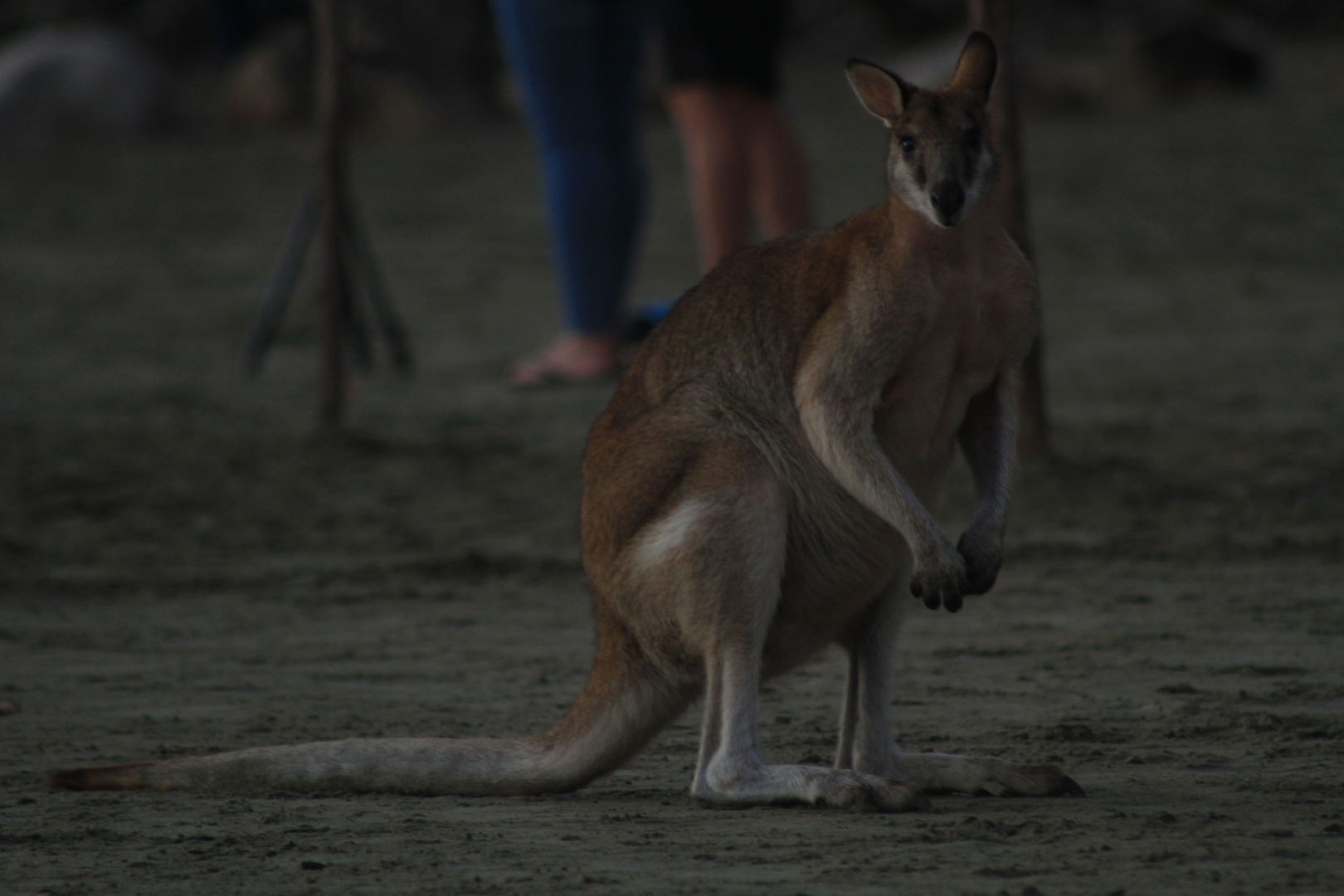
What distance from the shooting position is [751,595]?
276 cm

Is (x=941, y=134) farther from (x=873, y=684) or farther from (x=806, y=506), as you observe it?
(x=873, y=684)

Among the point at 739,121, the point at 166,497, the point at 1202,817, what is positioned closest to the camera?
the point at 1202,817

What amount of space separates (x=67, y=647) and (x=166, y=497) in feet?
5.47

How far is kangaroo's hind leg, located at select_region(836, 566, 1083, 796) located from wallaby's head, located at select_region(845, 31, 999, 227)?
0.62m

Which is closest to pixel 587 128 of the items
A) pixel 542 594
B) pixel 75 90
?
pixel 542 594

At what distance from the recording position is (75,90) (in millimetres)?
15617

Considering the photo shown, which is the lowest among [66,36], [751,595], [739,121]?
[751,595]

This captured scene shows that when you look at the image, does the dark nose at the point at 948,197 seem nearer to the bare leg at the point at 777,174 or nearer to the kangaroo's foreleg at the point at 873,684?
the kangaroo's foreleg at the point at 873,684

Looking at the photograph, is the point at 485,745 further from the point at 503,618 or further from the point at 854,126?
the point at 854,126

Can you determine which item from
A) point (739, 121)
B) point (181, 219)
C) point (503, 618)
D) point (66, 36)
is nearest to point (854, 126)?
point (181, 219)

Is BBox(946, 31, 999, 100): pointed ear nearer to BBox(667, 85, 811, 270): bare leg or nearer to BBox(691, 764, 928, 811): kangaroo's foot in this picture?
BBox(691, 764, 928, 811): kangaroo's foot

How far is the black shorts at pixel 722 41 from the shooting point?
6375 millimetres

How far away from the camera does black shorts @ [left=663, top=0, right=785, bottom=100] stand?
6375 mm

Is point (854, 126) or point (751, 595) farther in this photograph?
point (854, 126)
